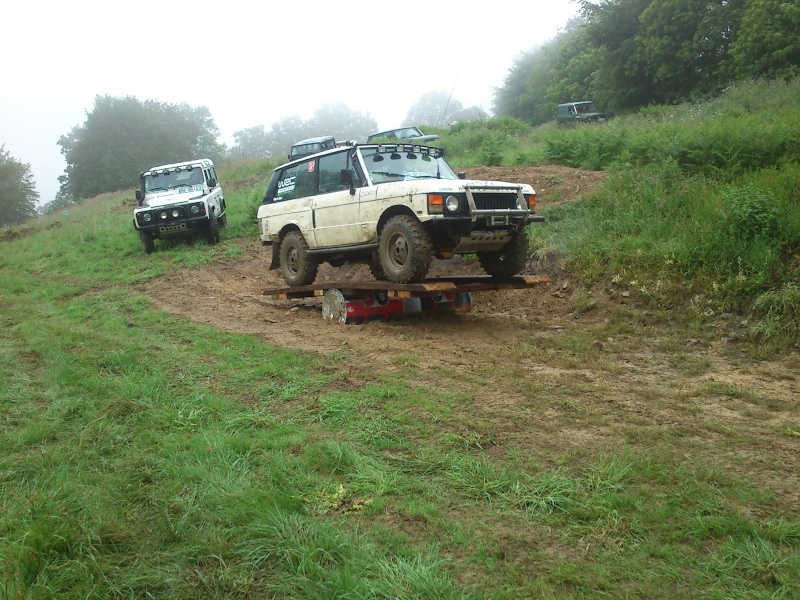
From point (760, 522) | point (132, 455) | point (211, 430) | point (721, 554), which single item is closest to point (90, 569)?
point (132, 455)

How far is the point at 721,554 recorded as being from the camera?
2590mm

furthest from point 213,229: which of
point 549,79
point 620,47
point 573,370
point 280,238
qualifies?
point 549,79

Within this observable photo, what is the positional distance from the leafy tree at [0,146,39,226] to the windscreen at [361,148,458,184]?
4713cm

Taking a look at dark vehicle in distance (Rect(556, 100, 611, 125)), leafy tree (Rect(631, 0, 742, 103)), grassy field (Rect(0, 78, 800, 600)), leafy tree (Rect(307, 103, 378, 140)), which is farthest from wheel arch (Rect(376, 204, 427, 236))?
leafy tree (Rect(307, 103, 378, 140))

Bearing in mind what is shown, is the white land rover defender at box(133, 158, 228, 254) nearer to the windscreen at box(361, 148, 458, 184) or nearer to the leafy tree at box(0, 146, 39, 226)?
the windscreen at box(361, 148, 458, 184)

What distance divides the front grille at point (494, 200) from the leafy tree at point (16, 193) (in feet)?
160

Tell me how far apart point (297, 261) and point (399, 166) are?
2354mm

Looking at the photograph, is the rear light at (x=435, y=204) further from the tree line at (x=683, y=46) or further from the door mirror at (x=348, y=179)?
the tree line at (x=683, y=46)

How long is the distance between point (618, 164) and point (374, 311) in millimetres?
5782

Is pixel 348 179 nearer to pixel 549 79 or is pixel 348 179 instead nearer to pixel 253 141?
pixel 549 79

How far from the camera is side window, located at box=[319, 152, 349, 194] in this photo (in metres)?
8.29

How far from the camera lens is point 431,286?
22.3 feet

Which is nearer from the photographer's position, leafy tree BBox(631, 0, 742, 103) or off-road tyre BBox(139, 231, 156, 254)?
off-road tyre BBox(139, 231, 156, 254)

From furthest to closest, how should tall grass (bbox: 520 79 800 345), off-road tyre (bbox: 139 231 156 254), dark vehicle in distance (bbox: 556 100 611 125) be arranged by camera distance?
dark vehicle in distance (bbox: 556 100 611 125), off-road tyre (bbox: 139 231 156 254), tall grass (bbox: 520 79 800 345)
